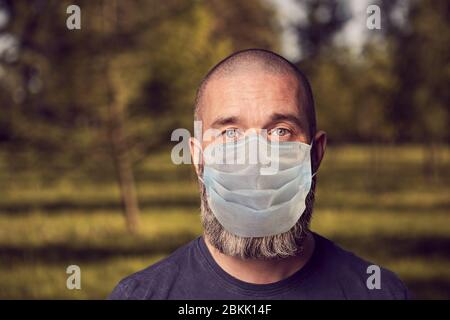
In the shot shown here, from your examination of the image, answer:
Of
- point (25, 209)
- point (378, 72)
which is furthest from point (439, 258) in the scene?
point (25, 209)

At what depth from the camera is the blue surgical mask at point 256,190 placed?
3.11 m

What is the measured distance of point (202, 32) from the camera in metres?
11.8

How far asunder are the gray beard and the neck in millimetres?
22

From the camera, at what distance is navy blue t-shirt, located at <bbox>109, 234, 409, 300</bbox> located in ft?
9.53

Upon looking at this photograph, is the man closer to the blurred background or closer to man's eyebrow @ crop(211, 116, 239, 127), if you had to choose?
man's eyebrow @ crop(211, 116, 239, 127)

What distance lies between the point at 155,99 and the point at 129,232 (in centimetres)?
267

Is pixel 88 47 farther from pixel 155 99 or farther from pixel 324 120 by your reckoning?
pixel 324 120

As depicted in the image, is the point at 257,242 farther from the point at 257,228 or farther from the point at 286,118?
the point at 286,118

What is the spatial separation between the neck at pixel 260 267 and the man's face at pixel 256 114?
3 cm

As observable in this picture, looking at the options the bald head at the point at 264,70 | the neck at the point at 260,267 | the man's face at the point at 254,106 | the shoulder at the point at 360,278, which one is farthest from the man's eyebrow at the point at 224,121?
the shoulder at the point at 360,278

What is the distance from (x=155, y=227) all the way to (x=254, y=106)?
981 cm

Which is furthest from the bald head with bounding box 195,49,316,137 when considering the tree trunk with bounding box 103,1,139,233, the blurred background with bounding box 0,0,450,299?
the tree trunk with bounding box 103,1,139,233

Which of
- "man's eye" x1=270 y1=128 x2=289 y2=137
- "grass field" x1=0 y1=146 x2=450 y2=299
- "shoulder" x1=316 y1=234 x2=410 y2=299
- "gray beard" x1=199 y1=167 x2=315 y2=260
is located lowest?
"grass field" x1=0 y1=146 x2=450 y2=299

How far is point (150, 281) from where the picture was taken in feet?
9.64
